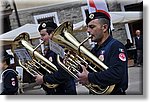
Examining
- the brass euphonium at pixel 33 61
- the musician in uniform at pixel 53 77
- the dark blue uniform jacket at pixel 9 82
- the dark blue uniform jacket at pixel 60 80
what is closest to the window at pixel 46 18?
the musician in uniform at pixel 53 77

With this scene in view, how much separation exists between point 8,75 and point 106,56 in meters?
0.94

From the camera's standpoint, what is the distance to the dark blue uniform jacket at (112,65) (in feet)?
10.6

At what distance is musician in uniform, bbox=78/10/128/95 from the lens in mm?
3236

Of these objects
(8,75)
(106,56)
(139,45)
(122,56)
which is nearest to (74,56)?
(106,56)

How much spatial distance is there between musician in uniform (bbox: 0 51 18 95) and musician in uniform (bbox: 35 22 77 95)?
23 cm

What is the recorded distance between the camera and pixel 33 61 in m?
3.46

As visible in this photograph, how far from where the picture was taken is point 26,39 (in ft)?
11.4

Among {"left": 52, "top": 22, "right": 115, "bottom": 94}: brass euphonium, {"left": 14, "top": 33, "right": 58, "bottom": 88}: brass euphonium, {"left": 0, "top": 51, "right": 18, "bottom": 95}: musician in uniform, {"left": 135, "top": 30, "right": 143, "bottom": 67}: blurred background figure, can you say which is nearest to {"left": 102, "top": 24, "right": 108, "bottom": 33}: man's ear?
{"left": 52, "top": 22, "right": 115, "bottom": 94}: brass euphonium

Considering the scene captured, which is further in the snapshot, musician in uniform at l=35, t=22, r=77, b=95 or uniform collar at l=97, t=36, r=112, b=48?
musician in uniform at l=35, t=22, r=77, b=95

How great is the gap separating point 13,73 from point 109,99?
0.91 m

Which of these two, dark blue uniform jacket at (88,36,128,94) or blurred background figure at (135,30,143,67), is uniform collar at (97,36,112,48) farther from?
blurred background figure at (135,30,143,67)

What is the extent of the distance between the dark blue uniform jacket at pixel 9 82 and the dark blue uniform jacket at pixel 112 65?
732 millimetres

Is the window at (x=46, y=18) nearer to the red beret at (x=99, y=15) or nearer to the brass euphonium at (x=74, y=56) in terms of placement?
the brass euphonium at (x=74, y=56)

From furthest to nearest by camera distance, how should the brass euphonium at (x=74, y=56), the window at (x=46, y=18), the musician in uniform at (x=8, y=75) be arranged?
the musician in uniform at (x=8, y=75)
the window at (x=46, y=18)
the brass euphonium at (x=74, y=56)
